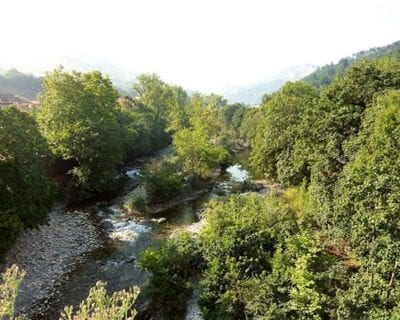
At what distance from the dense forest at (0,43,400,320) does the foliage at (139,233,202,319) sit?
7cm

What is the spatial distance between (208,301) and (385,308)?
25.5 ft

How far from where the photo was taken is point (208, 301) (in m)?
18.9

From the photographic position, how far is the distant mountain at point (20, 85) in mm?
159750

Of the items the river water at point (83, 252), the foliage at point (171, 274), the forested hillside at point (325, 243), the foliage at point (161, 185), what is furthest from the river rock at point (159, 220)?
the foliage at point (171, 274)

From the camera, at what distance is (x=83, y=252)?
93.1ft

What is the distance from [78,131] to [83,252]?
15.4 metres

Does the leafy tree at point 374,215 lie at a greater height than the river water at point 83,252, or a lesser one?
greater

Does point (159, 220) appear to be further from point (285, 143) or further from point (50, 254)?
point (285, 143)

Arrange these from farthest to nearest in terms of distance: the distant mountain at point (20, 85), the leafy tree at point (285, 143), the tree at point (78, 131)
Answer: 1. the distant mountain at point (20, 85)
2. the tree at point (78, 131)
3. the leafy tree at point (285, 143)

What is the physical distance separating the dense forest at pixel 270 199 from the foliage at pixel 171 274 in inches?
2.9

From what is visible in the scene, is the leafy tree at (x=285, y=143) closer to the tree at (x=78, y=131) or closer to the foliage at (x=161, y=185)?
the foliage at (x=161, y=185)

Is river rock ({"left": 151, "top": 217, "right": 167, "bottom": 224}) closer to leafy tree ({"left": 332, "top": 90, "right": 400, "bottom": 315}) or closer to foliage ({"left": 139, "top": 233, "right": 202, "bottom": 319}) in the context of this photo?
foliage ({"left": 139, "top": 233, "right": 202, "bottom": 319})

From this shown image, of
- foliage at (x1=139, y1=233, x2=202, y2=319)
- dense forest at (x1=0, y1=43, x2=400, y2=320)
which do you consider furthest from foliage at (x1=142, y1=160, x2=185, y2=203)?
foliage at (x1=139, y1=233, x2=202, y2=319)

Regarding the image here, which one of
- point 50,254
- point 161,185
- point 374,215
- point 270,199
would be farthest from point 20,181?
point 374,215
